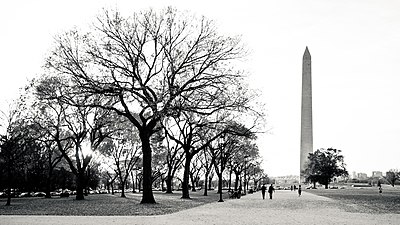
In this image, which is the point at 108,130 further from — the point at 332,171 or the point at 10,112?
the point at 332,171

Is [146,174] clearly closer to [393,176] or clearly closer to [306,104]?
[306,104]

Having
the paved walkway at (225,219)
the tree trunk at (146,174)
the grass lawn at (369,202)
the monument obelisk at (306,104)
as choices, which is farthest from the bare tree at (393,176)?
the paved walkway at (225,219)

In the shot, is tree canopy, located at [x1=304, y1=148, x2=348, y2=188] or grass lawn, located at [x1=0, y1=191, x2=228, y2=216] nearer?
grass lawn, located at [x1=0, y1=191, x2=228, y2=216]

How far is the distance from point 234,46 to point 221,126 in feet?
38.7

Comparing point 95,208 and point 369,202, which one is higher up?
point 369,202

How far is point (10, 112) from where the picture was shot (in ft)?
127

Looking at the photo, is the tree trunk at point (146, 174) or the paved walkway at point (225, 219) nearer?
the paved walkway at point (225, 219)

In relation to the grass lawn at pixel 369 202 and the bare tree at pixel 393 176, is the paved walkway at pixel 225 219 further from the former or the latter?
the bare tree at pixel 393 176

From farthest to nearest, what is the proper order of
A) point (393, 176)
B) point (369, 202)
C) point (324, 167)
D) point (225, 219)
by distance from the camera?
point (393, 176)
point (324, 167)
point (369, 202)
point (225, 219)

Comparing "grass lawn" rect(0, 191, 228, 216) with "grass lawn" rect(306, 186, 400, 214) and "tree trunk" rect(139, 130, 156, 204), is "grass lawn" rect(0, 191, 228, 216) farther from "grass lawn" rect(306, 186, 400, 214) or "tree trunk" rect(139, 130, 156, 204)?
"grass lawn" rect(306, 186, 400, 214)

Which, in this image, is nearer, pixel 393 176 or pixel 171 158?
pixel 171 158

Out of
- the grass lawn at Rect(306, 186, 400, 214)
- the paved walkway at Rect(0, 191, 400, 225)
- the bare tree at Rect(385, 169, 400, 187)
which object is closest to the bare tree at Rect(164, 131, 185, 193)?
the grass lawn at Rect(306, 186, 400, 214)

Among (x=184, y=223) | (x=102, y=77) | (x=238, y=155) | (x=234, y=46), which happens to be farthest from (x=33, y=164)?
(x=184, y=223)

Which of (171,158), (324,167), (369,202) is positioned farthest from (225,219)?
(324,167)
